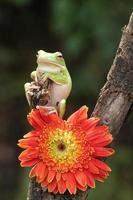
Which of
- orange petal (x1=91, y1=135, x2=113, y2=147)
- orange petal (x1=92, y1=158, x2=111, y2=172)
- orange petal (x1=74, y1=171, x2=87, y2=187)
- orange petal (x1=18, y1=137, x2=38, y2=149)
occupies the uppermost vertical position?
orange petal (x1=91, y1=135, x2=113, y2=147)

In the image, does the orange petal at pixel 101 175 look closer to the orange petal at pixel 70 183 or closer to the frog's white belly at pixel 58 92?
the orange petal at pixel 70 183

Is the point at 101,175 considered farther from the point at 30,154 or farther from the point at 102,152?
the point at 30,154

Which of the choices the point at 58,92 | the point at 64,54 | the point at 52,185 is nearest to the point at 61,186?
the point at 52,185

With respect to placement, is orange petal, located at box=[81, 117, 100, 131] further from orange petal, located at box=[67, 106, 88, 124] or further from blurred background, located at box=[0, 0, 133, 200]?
blurred background, located at box=[0, 0, 133, 200]

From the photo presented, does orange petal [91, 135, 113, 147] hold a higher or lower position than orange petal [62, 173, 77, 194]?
higher

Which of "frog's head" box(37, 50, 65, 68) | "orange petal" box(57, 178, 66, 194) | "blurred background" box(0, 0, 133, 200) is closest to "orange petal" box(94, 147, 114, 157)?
"orange petal" box(57, 178, 66, 194)

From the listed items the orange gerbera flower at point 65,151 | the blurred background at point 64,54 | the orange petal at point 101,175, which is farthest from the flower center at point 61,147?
the blurred background at point 64,54
